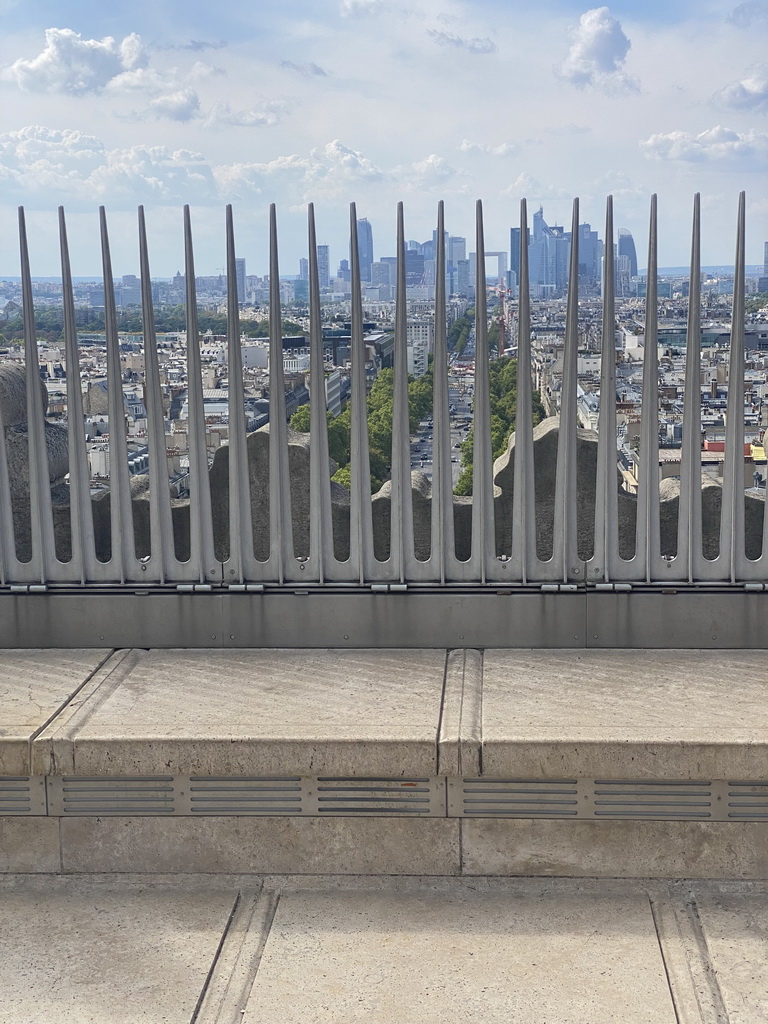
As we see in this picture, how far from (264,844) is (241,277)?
233 cm

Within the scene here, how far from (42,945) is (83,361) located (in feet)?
8.11

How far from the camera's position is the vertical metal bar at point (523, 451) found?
15.9ft

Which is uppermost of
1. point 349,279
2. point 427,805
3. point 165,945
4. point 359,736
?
point 349,279

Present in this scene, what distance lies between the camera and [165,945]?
3.84 meters

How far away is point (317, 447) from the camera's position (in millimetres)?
4984

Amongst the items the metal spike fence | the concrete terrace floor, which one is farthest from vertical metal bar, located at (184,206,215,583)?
the concrete terrace floor

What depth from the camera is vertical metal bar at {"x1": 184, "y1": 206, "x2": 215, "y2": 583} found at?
497cm

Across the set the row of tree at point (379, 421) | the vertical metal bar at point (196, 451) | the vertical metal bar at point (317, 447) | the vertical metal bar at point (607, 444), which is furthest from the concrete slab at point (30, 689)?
the vertical metal bar at point (607, 444)

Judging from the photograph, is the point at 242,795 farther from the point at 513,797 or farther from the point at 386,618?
the point at 386,618

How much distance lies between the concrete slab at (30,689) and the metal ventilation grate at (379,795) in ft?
3.47

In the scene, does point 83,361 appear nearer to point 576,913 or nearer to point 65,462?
point 65,462

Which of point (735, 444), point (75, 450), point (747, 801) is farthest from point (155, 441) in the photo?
point (747, 801)

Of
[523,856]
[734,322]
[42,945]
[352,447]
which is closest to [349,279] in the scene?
[352,447]

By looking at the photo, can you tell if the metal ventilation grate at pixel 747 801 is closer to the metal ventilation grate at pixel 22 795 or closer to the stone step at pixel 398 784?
the stone step at pixel 398 784
